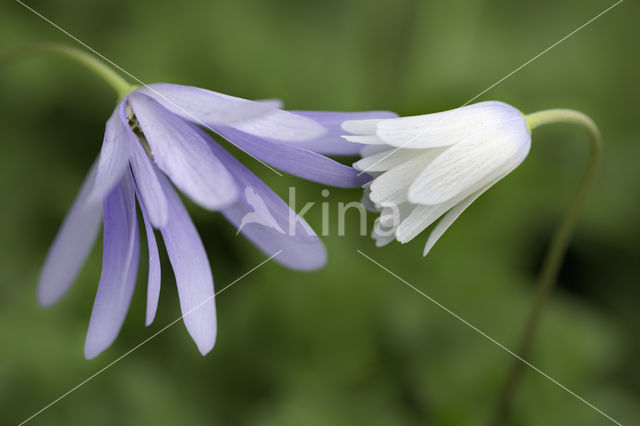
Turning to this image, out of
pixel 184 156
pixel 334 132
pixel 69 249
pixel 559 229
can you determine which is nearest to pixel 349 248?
pixel 559 229

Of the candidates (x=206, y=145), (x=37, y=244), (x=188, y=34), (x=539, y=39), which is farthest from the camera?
(x=539, y=39)

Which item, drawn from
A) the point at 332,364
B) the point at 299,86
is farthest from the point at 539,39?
the point at 332,364

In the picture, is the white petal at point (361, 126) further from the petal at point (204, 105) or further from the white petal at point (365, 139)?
the petal at point (204, 105)

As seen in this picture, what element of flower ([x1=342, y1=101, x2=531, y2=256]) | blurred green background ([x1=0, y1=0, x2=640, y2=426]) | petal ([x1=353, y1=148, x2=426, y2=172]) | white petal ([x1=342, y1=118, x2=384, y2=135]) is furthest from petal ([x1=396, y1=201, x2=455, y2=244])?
blurred green background ([x1=0, y1=0, x2=640, y2=426])

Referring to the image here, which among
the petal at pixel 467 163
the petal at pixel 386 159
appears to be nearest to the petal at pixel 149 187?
the petal at pixel 386 159

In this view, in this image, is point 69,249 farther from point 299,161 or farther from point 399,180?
point 399,180

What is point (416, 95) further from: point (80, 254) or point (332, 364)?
point (80, 254)
